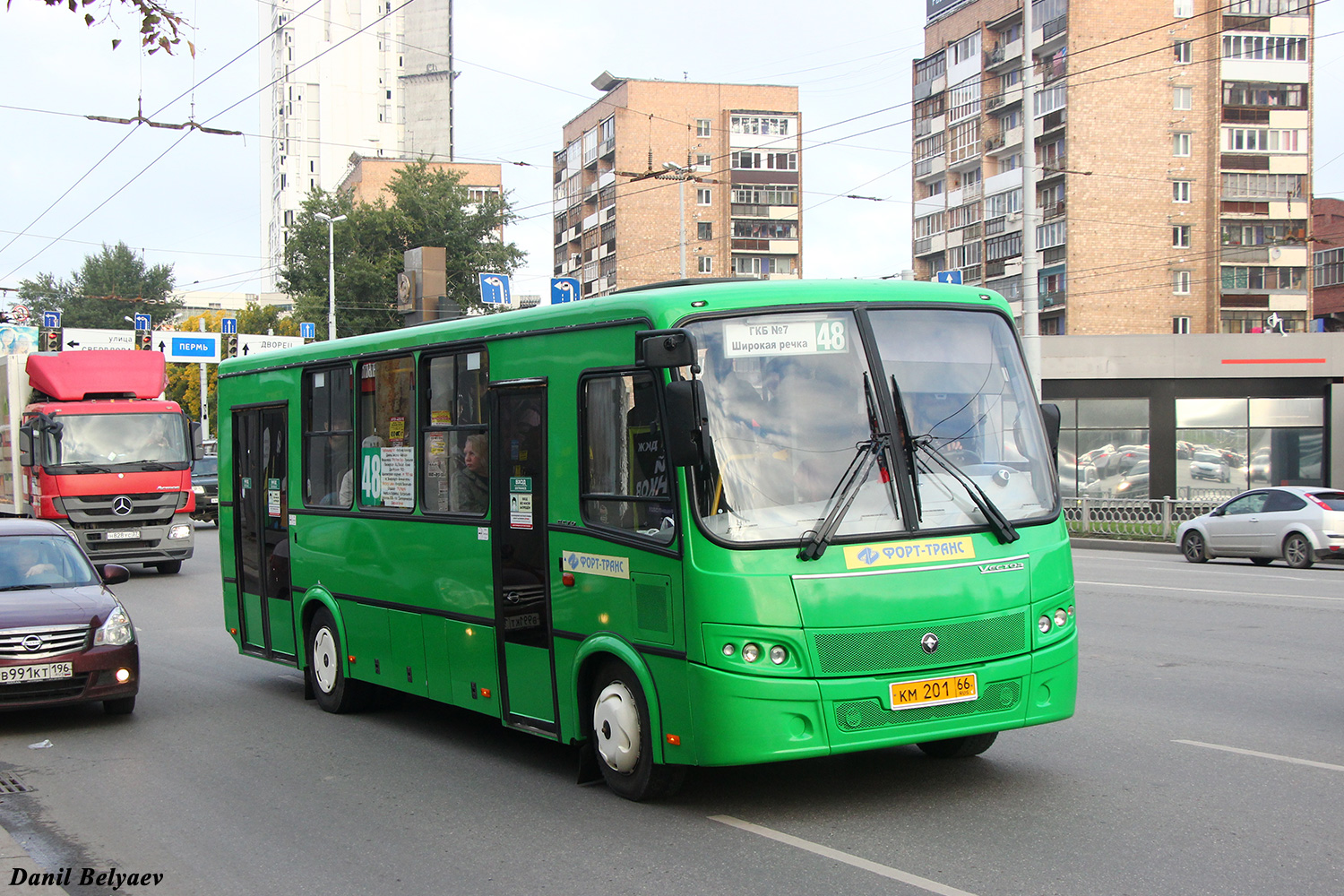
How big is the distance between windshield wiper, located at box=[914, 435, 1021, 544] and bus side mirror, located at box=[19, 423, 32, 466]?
19528mm

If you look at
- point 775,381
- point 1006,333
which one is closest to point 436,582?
point 775,381

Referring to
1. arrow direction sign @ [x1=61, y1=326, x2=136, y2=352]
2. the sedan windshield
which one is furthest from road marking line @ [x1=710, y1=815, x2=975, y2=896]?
arrow direction sign @ [x1=61, y1=326, x2=136, y2=352]

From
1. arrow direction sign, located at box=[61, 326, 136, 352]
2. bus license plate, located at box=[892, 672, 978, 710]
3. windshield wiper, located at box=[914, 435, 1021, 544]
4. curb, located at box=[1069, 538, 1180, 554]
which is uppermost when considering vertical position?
arrow direction sign, located at box=[61, 326, 136, 352]

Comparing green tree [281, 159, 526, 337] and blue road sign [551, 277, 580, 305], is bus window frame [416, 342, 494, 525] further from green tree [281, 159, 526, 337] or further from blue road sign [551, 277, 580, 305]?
green tree [281, 159, 526, 337]

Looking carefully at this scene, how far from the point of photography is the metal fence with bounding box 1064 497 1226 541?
29641mm

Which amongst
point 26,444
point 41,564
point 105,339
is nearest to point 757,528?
point 41,564

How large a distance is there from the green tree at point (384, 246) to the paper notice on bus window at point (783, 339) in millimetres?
56411

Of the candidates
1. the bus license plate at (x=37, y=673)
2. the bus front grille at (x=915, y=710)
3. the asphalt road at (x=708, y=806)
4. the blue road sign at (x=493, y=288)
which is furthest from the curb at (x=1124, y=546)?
the bus license plate at (x=37, y=673)

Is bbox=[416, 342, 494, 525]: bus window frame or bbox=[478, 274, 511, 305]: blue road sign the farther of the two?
bbox=[478, 274, 511, 305]: blue road sign

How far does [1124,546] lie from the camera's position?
2916 cm

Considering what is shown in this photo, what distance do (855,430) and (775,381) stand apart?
460 mm

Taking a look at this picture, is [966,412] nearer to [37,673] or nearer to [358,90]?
[37,673]

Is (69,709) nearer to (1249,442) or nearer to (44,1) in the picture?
(44,1)

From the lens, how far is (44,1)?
723 centimetres
